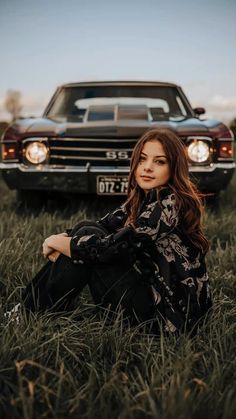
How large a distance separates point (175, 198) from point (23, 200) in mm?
2833

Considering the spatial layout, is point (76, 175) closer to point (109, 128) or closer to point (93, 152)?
point (93, 152)

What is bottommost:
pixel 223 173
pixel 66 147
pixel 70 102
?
pixel 223 173

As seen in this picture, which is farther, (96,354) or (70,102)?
(70,102)

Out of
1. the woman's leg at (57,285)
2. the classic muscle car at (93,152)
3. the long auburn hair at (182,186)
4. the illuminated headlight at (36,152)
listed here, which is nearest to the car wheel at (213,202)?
the classic muscle car at (93,152)

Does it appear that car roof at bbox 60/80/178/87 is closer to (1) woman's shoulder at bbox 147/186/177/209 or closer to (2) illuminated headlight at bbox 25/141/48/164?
(2) illuminated headlight at bbox 25/141/48/164

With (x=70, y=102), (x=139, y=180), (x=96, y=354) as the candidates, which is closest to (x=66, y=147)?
(x=70, y=102)

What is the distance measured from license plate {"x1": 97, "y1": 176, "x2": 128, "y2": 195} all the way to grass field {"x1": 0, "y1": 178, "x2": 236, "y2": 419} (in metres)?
1.70

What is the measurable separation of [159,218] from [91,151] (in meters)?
2.41

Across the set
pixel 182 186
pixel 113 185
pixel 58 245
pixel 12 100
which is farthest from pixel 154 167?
pixel 12 100

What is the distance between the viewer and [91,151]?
399 centimetres

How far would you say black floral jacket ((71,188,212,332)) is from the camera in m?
1.68

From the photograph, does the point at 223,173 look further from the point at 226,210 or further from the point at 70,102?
the point at 70,102

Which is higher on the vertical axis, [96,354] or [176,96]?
[176,96]

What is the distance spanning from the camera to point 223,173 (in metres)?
3.99
